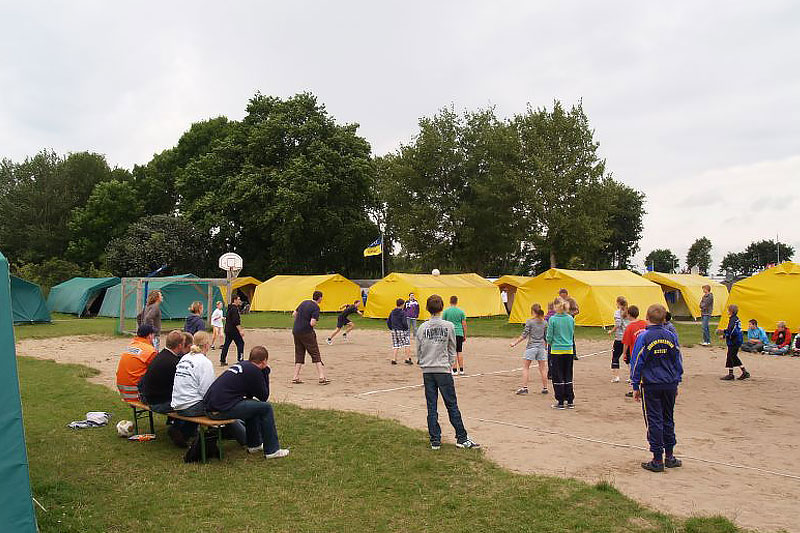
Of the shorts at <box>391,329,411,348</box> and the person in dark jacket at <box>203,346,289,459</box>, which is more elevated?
the shorts at <box>391,329,411,348</box>

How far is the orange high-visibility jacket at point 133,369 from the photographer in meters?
8.55

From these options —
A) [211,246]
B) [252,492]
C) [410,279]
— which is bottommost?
[252,492]

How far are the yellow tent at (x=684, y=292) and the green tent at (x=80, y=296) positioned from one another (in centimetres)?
2936

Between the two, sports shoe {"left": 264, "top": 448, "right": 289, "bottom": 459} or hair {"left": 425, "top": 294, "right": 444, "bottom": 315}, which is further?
hair {"left": 425, "top": 294, "right": 444, "bottom": 315}

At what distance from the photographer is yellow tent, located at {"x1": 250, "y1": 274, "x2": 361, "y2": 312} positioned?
37872 mm

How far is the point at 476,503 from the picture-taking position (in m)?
5.74

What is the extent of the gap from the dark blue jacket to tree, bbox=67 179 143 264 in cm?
4776

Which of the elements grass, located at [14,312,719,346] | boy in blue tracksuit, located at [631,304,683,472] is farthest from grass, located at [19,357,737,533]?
grass, located at [14,312,719,346]

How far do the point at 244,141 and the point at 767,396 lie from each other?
37279 millimetres

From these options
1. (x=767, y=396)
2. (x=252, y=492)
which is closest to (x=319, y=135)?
(x=767, y=396)

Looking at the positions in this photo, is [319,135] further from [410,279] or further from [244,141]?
[410,279]

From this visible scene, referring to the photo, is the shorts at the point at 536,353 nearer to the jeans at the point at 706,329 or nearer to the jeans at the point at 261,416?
the jeans at the point at 261,416

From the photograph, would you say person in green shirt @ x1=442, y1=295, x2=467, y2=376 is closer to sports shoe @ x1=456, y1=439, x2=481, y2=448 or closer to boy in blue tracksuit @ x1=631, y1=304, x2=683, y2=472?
sports shoe @ x1=456, y1=439, x2=481, y2=448

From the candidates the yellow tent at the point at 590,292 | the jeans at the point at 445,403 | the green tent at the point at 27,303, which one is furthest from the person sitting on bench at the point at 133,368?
the green tent at the point at 27,303
